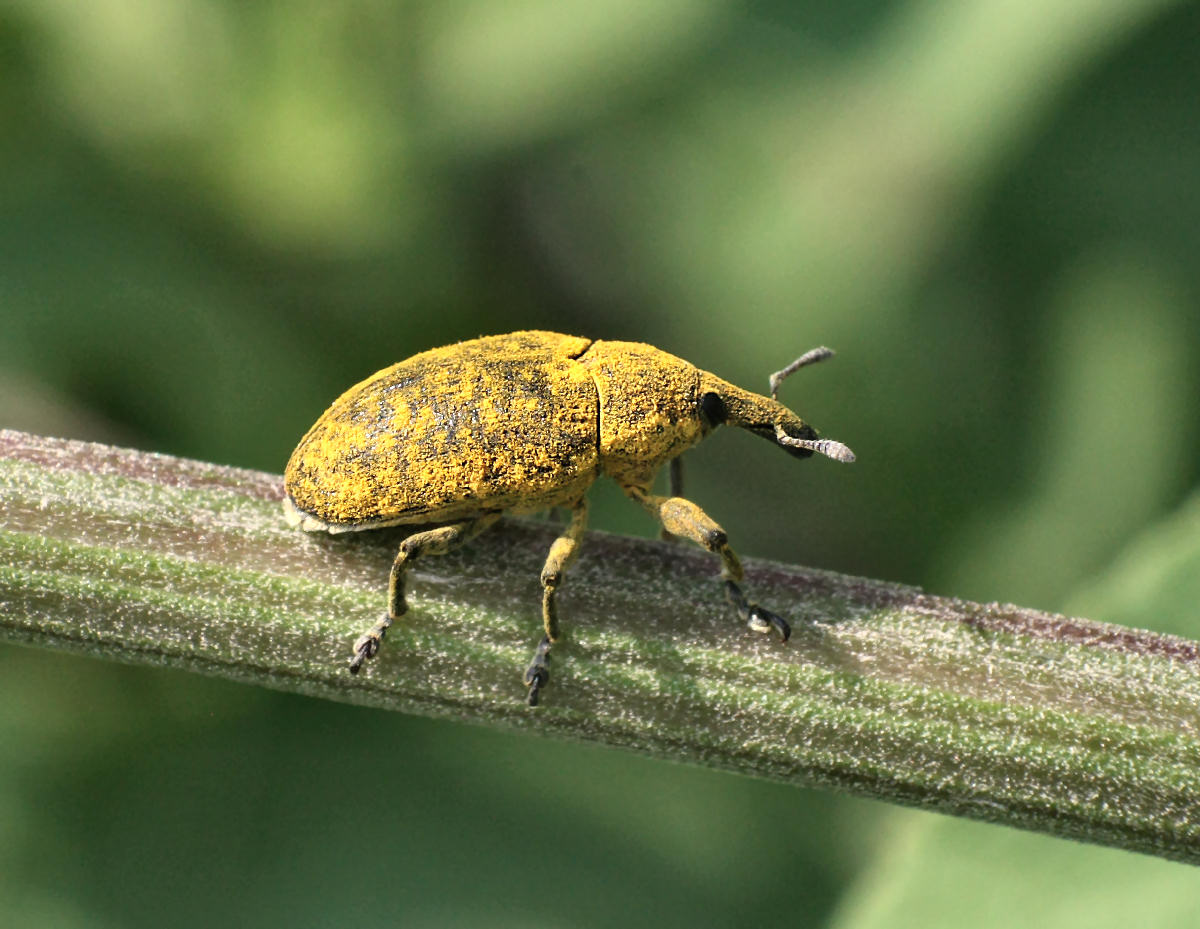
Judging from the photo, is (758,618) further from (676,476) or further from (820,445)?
(676,476)

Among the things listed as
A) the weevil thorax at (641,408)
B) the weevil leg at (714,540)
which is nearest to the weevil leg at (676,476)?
the weevil thorax at (641,408)

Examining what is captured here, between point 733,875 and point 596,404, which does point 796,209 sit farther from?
point 733,875

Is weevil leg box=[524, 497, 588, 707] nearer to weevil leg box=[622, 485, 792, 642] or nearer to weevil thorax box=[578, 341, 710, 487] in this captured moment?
weevil leg box=[622, 485, 792, 642]

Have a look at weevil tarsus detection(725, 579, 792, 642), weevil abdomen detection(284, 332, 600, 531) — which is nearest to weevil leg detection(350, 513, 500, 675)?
weevil abdomen detection(284, 332, 600, 531)

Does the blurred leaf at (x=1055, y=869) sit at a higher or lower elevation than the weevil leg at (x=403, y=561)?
lower

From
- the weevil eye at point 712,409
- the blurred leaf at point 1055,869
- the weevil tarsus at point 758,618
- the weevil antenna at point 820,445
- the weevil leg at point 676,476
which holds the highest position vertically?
the weevil eye at point 712,409

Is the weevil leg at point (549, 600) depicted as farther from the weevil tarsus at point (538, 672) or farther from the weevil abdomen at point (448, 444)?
the weevil abdomen at point (448, 444)

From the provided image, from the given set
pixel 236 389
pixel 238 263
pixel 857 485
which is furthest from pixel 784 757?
pixel 238 263
